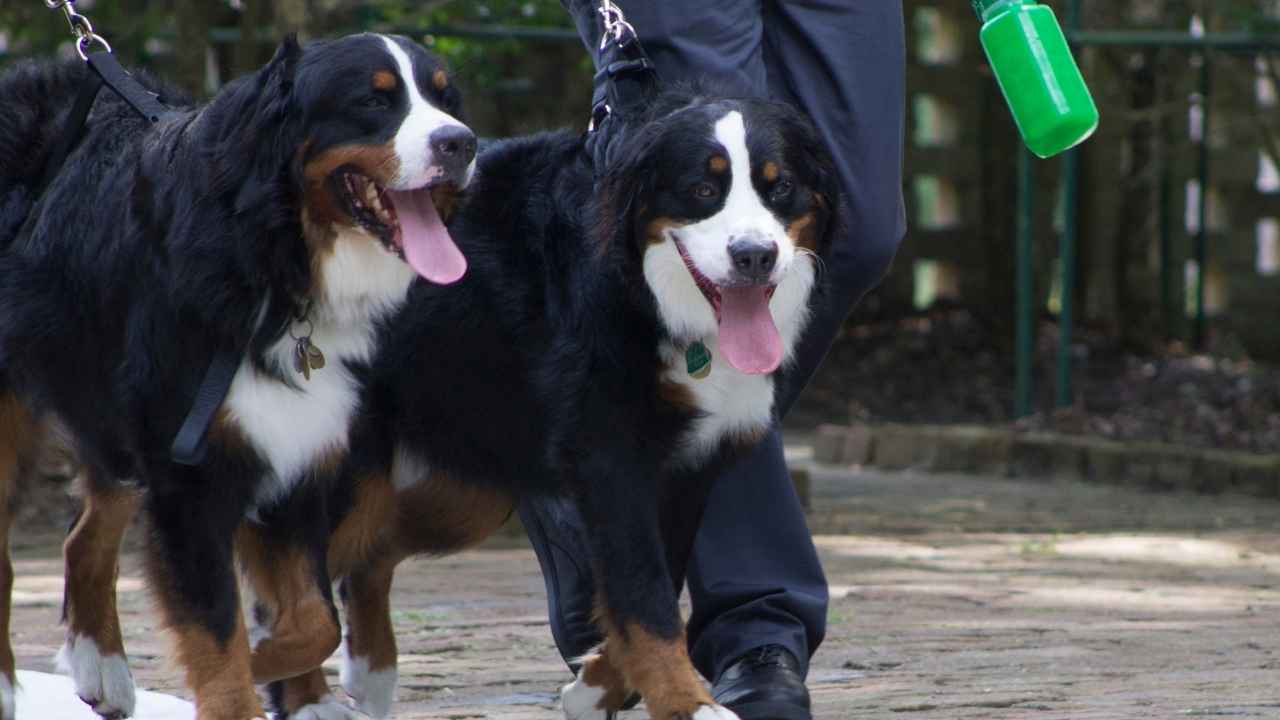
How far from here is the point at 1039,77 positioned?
382 centimetres

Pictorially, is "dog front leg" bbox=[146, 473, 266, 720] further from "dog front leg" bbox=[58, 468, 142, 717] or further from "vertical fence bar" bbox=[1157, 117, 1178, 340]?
"vertical fence bar" bbox=[1157, 117, 1178, 340]

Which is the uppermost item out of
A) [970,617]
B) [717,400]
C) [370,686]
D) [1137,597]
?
[717,400]

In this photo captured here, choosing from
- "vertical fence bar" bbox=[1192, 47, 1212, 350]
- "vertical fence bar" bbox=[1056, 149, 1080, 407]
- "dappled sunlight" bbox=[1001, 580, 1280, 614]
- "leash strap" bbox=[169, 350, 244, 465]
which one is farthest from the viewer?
"vertical fence bar" bbox=[1192, 47, 1212, 350]

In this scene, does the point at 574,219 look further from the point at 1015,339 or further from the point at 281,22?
the point at 1015,339

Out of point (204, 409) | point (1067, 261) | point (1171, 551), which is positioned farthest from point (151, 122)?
point (1067, 261)

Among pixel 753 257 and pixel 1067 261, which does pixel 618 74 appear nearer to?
pixel 753 257

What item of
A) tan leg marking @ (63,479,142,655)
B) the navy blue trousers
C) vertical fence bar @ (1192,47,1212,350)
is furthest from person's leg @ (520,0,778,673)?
vertical fence bar @ (1192,47,1212,350)

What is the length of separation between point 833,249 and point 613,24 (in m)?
0.60

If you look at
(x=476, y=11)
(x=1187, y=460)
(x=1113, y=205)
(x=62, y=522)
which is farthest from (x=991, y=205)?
(x=62, y=522)

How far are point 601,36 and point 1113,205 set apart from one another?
9891 mm

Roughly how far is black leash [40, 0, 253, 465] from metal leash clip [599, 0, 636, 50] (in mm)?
858

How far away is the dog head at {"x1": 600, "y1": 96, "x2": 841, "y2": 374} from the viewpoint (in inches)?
143

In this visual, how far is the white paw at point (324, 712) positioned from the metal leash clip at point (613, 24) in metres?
1.39

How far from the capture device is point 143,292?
360cm
